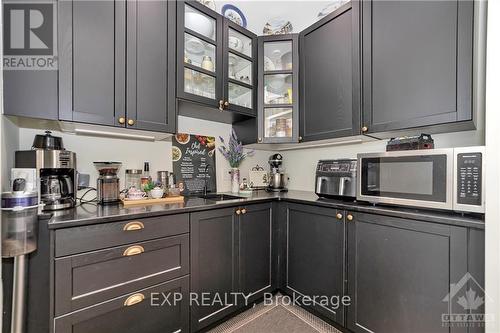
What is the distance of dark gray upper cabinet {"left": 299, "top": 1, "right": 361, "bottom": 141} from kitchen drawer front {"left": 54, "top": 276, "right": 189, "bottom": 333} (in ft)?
5.08

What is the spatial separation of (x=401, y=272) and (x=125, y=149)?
6.65 ft

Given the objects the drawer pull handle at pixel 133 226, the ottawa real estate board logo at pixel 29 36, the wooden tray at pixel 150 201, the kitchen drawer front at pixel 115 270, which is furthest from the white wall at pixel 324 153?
the ottawa real estate board logo at pixel 29 36

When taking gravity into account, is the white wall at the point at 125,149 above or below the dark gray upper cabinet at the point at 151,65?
below

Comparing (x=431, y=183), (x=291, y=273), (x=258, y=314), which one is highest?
(x=431, y=183)

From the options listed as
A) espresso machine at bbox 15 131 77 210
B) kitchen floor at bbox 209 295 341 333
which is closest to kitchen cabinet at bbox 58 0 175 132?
espresso machine at bbox 15 131 77 210

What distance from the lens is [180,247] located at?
1354 mm

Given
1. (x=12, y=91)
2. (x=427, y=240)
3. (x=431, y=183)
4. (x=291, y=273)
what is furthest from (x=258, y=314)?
(x=12, y=91)

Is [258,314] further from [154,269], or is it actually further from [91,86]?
[91,86]

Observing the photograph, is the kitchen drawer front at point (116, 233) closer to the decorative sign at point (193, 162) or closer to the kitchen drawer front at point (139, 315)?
the kitchen drawer front at point (139, 315)

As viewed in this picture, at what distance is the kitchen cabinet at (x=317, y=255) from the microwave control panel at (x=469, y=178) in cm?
62

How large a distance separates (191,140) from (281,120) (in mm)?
892

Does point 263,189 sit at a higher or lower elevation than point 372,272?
higher

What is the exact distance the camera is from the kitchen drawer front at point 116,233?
102 cm

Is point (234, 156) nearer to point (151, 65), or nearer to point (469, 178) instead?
point (151, 65)
